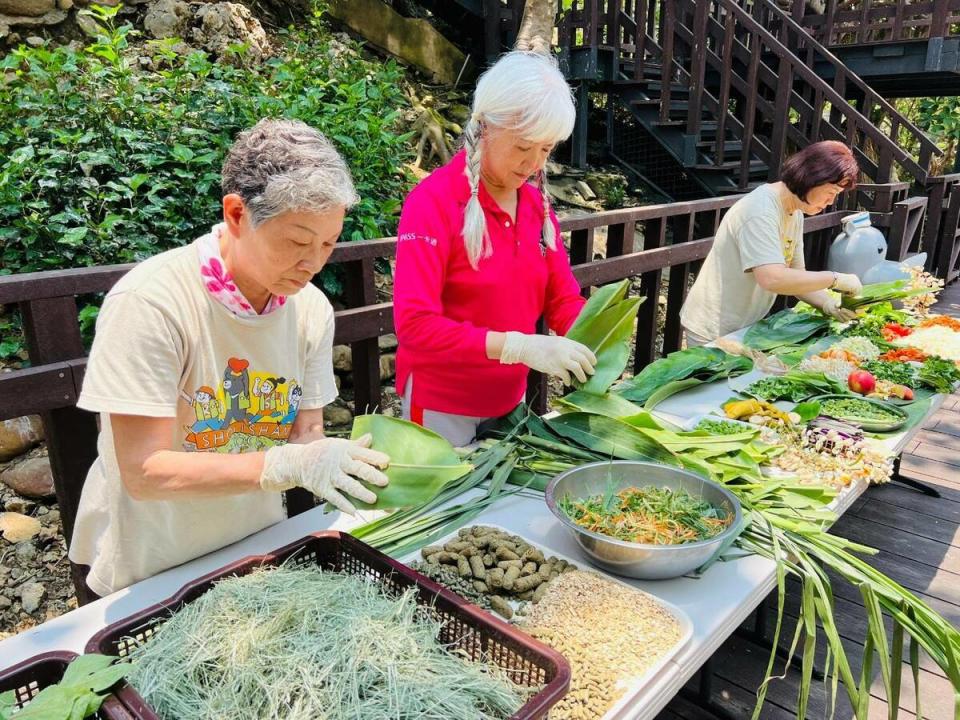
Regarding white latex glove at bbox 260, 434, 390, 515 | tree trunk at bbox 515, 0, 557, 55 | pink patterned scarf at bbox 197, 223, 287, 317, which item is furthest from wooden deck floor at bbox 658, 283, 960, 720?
tree trunk at bbox 515, 0, 557, 55

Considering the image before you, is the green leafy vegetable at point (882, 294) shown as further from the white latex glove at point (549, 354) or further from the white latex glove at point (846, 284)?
the white latex glove at point (549, 354)

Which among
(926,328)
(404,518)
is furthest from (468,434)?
(926,328)

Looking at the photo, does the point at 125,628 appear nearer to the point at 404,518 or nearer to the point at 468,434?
the point at 404,518

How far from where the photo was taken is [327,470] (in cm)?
123

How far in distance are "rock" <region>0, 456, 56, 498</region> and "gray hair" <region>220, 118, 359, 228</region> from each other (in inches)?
105

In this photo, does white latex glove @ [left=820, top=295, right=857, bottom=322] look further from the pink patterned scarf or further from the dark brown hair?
the pink patterned scarf

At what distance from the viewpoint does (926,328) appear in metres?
3.29

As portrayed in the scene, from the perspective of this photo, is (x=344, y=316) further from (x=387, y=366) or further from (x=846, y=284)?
(x=846, y=284)

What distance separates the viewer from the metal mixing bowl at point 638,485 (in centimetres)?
133

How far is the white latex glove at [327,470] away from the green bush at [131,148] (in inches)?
105

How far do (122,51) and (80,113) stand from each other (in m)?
1.28

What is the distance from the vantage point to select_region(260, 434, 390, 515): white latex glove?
123cm

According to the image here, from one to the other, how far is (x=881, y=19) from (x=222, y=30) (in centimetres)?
972

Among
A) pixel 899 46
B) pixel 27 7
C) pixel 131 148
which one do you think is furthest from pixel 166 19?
pixel 899 46
